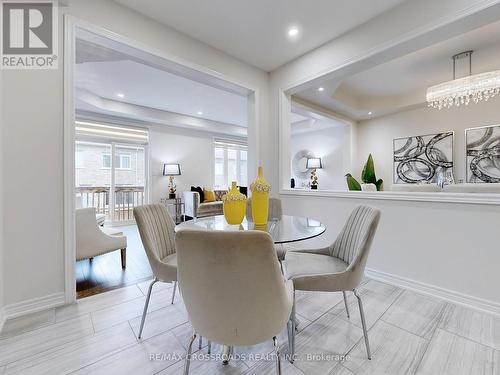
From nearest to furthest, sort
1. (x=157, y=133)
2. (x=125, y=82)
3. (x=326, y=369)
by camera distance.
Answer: (x=326, y=369), (x=125, y=82), (x=157, y=133)

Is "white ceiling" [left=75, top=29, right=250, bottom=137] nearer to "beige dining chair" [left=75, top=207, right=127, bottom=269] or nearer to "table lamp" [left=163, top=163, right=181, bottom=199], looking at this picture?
"table lamp" [left=163, top=163, right=181, bottom=199]

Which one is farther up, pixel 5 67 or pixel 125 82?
pixel 125 82

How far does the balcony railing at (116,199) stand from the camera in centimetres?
505

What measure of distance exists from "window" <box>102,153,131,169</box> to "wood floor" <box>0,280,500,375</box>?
13.3 feet

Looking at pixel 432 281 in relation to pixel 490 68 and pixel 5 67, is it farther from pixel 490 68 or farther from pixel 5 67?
pixel 5 67

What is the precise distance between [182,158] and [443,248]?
221 inches

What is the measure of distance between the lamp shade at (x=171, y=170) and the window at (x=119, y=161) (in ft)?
2.80

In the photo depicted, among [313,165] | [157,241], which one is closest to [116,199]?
[157,241]

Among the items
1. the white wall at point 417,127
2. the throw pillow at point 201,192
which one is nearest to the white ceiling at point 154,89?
the throw pillow at point 201,192

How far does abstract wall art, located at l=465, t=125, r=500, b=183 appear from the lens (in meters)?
3.46

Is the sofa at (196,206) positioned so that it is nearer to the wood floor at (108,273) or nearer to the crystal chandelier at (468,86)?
the wood floor at (108,273)

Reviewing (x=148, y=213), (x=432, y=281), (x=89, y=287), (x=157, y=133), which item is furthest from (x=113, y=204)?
(x=432, y=281)

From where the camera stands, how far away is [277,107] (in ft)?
10.5

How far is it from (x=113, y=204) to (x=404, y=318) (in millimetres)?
5604
